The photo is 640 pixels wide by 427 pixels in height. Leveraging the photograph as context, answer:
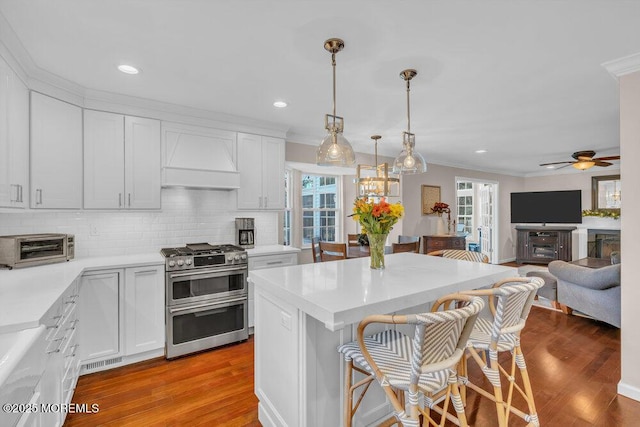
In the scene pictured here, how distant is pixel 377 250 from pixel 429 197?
4.44 m

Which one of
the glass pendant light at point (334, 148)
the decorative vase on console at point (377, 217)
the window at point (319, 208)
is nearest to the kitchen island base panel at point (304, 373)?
the decorative vase on console at point (377, 217)

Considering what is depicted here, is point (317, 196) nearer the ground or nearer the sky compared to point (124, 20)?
nearer the ground

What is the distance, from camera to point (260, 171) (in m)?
3.86

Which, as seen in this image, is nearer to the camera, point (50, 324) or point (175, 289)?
point (50, 324)

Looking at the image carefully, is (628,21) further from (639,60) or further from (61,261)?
(61,261)

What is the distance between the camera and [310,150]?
4.57 meters

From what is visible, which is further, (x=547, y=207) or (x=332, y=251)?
(x=547, y=207)

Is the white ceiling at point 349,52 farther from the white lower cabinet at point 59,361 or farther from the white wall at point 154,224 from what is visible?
the white lower cabinet at point 59,361

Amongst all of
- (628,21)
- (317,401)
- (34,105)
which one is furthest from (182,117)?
(628,21)

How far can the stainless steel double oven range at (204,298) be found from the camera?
2992mm

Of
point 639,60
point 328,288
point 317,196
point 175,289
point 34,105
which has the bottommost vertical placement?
point 175,289

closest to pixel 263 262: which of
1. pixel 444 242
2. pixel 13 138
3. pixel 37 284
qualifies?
pixel 37 284

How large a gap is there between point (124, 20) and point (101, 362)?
8.84 feet

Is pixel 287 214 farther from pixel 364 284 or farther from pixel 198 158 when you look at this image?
pixel 364 284
